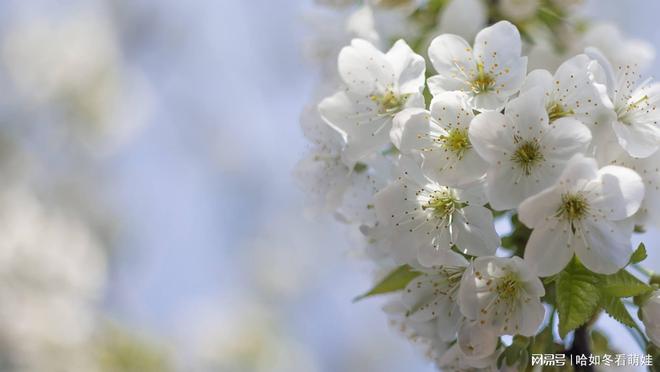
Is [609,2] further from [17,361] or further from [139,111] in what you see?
[17,361]

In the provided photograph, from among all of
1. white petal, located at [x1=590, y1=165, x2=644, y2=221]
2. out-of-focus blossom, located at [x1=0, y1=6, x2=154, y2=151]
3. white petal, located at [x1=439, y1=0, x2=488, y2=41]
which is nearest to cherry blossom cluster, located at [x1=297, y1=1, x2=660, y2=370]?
white petal, located at [x1=590, y1=165, x2=644, y2=221]

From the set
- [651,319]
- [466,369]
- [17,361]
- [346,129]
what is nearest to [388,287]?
[466,369]

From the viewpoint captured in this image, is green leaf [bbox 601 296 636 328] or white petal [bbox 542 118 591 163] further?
green leaf [bbox 601 296 636 328]

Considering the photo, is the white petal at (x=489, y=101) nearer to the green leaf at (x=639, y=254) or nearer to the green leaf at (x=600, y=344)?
the green leaf at (x=639, y=254)

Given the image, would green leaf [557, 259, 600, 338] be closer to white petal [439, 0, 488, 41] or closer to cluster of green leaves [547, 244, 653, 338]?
cluster of green leaves [547, 244, 653, 338]

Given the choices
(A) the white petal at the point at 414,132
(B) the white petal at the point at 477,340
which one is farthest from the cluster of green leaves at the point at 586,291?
(A) the white petal at the point at 414,132
